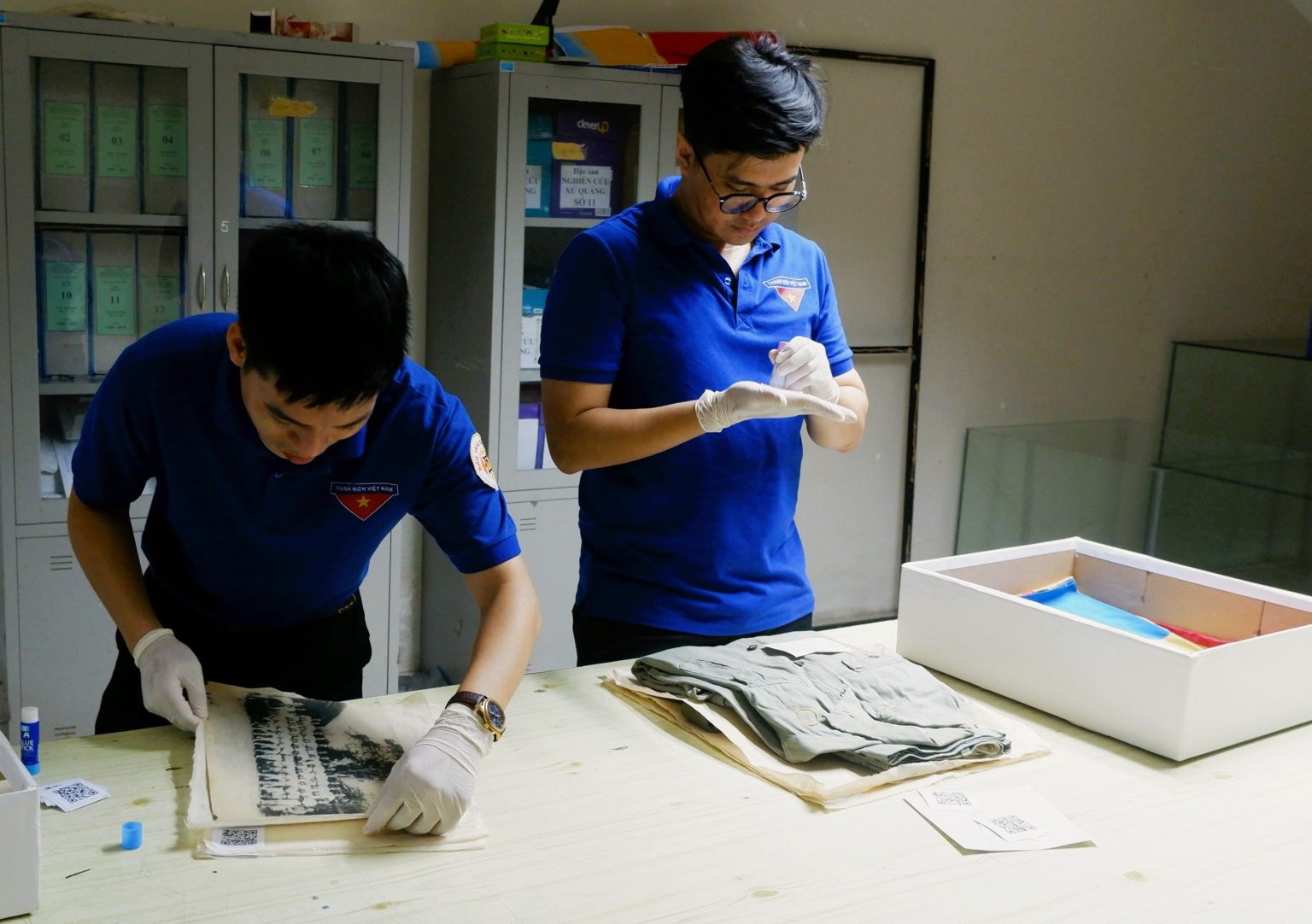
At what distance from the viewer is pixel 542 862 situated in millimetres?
1135

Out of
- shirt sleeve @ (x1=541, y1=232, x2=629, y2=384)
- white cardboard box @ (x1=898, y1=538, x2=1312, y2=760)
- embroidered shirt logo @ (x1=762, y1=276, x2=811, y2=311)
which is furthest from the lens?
embroidered shirt logo @ (x1=762, y1=276, x2=811, y2=311)

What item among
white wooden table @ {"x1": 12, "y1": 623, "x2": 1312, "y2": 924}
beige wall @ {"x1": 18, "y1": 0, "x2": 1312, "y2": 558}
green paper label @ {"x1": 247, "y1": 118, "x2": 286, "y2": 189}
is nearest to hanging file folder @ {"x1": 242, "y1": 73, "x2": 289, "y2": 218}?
green paper label @ {"x1": 247, "y1": 118, "x2": 286, "y2": 189}

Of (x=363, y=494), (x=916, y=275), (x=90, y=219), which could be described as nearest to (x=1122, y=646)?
(x=363, y=494)

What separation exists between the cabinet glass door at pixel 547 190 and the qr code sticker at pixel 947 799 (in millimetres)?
1840

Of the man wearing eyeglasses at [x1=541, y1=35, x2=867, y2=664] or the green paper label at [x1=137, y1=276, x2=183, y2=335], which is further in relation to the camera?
the green paper label at [x1=137, y1=276, x2=183, y2=335]

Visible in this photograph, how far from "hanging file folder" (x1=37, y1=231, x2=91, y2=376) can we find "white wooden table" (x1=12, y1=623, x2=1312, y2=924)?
5.28 ft

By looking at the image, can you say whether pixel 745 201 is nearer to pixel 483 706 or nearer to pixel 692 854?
pixel 483 706

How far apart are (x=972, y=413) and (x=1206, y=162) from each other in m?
1.37

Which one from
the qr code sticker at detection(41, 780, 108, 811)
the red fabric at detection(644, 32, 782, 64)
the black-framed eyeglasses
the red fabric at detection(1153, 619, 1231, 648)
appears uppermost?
the red fabric at detection(644, 32, 782, 64)

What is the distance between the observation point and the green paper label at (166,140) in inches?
105

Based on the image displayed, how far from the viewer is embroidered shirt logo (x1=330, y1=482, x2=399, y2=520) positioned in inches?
55.8

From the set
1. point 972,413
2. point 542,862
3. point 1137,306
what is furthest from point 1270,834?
point 1137,306

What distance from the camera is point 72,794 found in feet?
3.95

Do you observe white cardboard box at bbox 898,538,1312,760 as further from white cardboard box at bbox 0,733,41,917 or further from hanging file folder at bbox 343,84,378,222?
hanging file folder at bbox 343,84,378,222
